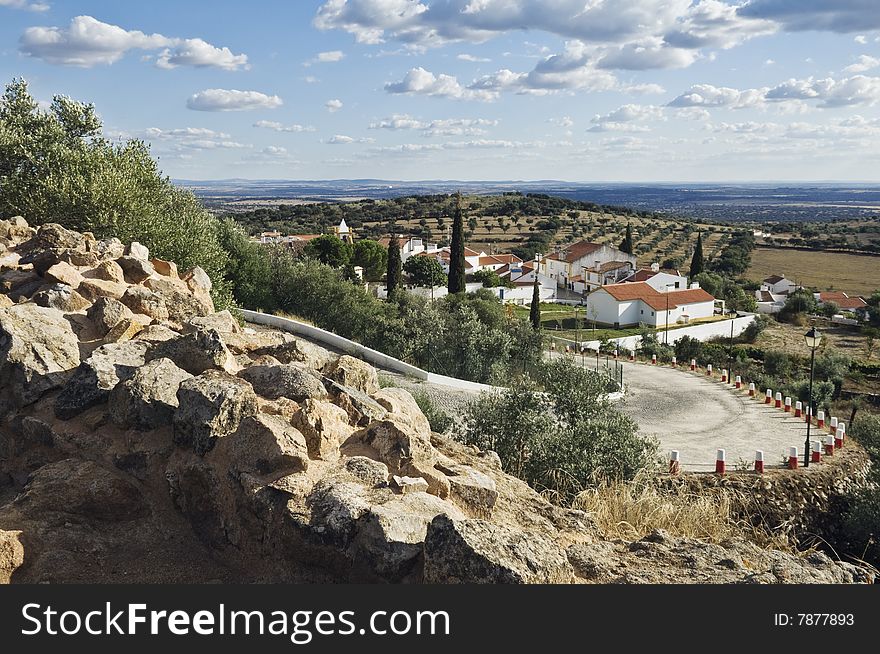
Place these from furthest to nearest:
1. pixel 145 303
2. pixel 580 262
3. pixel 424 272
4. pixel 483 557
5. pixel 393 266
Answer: pixel 580 262, pixel 424 272, pixel 393 266, pixel 145 303, pixel 483 557

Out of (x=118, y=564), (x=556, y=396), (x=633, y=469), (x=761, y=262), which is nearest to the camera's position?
(x=118, y=564)

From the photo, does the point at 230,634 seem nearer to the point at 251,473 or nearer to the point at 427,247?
the point at 251,473

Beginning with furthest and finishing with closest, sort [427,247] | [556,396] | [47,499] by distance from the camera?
[427,247], [556,396], [47,499]

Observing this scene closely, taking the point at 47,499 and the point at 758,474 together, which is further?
the point at 758,474

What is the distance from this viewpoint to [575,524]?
5309 mm

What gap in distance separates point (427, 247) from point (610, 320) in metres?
33.7

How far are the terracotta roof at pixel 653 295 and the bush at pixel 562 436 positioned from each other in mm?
51410

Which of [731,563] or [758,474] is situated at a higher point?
[731,563]

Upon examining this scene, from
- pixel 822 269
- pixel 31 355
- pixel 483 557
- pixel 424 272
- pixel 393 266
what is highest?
pixel 31 355

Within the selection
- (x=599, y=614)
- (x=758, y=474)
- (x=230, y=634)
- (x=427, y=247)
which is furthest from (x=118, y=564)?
(x=427, y=247)

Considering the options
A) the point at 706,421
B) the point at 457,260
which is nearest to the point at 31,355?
the point at 706,421

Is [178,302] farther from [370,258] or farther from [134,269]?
[370,258]

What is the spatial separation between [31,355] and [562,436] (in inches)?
237

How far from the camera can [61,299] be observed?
7.71m
